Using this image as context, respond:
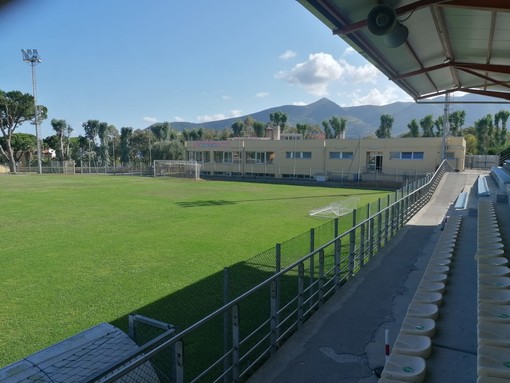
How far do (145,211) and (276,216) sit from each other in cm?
725

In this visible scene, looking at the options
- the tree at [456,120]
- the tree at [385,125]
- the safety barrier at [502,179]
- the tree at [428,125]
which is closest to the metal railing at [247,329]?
the safety barrier at [502,179]

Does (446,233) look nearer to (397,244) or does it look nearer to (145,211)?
(397,244)

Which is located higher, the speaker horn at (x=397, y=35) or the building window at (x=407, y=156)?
the speaker horn at (x=397, y=35)

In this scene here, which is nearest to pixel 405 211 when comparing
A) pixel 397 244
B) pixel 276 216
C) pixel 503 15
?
pixel 397 244

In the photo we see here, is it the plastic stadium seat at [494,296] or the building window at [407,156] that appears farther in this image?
the building window at [407,156]

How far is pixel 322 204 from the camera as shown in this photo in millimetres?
24516

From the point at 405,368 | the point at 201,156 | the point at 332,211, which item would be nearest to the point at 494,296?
the point at 405,368

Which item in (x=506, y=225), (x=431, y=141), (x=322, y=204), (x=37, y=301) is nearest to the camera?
(x=37, y=301)

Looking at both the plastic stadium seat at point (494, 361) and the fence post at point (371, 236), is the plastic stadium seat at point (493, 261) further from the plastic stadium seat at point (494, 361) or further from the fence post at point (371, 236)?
the fence post at point (371, 236)

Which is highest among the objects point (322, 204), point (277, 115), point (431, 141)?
point (277, 115)

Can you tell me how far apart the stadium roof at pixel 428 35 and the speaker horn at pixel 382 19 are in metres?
0.02

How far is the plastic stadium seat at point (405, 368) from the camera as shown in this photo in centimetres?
396

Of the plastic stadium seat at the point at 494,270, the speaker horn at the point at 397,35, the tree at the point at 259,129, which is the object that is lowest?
the plastic stadium seat at the point at 494,270

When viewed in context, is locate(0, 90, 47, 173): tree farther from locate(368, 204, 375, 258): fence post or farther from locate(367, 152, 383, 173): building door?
locate(368, 204, 375, 258): fence post
